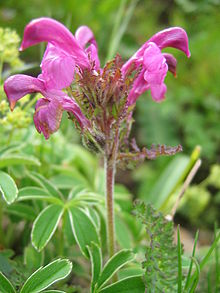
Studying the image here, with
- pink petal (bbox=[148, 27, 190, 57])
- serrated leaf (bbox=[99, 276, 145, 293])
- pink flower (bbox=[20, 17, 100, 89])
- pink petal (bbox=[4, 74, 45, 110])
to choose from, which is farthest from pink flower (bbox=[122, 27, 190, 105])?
serrated leaf (bbox=[99, 276, 145, 293])

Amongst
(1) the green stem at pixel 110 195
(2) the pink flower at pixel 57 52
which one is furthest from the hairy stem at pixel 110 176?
(2) the pink flower at pixel 57 52

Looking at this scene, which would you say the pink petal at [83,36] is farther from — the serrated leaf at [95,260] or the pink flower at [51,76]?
the serrated leaf at [95,260]

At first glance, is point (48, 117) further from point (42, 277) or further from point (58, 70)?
point (42, 277)

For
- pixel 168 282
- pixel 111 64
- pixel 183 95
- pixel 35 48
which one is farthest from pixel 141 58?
pixel 35 48

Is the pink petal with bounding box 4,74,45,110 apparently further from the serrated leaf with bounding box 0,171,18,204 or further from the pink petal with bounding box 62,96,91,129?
the serrated leaf with bounding box 0,171,18,204

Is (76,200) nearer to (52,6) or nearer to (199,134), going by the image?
(199,134)

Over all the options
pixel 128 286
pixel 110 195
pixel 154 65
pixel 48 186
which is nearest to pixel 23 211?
pixel 48 186
